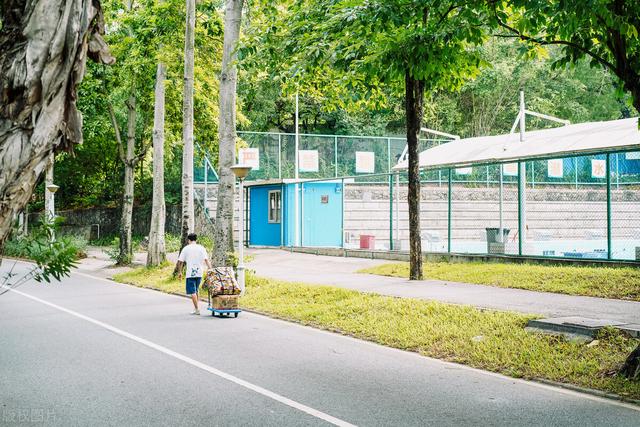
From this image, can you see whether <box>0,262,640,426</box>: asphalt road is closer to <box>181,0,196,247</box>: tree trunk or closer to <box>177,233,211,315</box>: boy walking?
<box>177,233,211,315</box>: boy walking

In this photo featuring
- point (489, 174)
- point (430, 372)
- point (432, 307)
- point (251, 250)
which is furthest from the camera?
point (251, 250)

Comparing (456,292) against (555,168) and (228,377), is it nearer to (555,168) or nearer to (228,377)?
(555,168)

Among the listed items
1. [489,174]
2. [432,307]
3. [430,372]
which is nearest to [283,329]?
[432,307]

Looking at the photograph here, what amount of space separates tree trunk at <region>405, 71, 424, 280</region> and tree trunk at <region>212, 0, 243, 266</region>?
185 inches

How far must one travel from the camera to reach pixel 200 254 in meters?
15.8

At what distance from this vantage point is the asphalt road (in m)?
7.28

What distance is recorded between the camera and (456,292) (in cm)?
1587

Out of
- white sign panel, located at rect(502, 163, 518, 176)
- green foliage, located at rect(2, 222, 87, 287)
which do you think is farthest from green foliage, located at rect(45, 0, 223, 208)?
green foliage, located at rect(2, 222, 87, 287)

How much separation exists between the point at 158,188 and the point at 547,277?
1481 cm

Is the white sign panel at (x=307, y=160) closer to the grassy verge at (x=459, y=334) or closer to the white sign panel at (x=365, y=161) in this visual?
the white sign panel at (x=365, y=161)

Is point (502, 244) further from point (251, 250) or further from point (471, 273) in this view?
point (251, 250)

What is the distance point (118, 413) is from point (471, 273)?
1230 cm

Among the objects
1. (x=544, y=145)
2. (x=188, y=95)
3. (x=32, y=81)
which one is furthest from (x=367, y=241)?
(x=32, y=81)

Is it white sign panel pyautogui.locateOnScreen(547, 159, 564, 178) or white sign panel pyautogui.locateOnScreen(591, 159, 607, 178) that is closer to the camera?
white sign panel pyautogui.locateOnScreen(591, 159, 607, 178)
